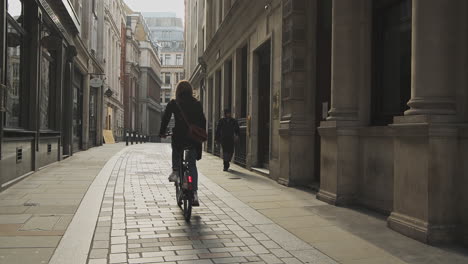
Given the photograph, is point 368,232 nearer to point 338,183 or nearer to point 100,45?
point 338,183

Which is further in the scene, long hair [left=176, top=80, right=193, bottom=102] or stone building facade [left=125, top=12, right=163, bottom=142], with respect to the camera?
stone building facade [left=125, top=12, right=163, bottom=142]

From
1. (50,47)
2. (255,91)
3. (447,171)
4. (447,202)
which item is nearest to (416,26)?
(447,171)

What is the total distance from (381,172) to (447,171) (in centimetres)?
169

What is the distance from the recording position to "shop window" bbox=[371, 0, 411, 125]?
6.25 metres

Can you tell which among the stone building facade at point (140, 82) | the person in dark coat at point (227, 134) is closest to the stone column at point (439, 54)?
the person in dark coat at point (227, 134)

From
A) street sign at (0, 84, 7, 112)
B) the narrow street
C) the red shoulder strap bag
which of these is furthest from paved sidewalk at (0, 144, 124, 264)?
the red shoulder strap bag

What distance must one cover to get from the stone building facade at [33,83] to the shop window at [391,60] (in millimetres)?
6154

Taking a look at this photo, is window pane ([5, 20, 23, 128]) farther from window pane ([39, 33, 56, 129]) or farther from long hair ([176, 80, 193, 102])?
long hair ([176, 80, 193, 102])

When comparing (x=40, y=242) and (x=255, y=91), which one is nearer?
(x=40, y=242)

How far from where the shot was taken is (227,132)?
1346cm

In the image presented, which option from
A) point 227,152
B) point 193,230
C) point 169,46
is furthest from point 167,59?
point 193,230

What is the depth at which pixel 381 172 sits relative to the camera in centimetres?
643

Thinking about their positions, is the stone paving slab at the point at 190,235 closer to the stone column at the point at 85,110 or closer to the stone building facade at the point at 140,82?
the stone column at the point at 85,110

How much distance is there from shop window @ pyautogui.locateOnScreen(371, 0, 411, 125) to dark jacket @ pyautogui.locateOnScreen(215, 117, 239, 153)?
6.59m
